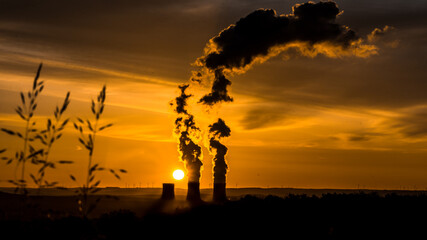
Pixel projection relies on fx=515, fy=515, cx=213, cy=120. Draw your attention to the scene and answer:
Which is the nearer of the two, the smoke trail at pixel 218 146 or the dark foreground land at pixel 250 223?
the dark foreground land at pixel 250 223

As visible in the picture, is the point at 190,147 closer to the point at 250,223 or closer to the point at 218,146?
the point at 218,146

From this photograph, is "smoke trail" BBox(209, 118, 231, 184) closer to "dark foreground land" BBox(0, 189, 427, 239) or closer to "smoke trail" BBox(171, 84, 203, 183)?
"smoke trail" BBox(171, 84, 203, 183)

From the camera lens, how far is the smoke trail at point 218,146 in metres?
48.7

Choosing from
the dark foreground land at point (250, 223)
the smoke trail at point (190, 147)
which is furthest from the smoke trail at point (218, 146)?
the dark foreground land at point (250, 223)

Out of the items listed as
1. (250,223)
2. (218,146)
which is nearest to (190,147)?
(218,146)

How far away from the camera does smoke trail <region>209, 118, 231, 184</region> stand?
4873cm

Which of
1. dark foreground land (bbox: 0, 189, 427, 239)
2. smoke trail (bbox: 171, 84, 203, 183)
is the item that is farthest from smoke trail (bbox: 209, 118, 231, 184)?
dark foreground land (bbox: 0, 189, 427, 239)

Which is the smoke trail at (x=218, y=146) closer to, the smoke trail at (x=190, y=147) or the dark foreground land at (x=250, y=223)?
the smoke trail at (x=190, y=147)

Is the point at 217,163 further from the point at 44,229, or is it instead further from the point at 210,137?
the point at 44,229

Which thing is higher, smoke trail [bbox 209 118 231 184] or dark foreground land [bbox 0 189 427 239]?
smoke trail [bbox 209 118 231 184]

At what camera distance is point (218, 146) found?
1925 inches

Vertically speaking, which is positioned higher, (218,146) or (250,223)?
(218,146)

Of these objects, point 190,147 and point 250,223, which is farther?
point 190,147

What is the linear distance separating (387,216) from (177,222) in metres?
7.51
